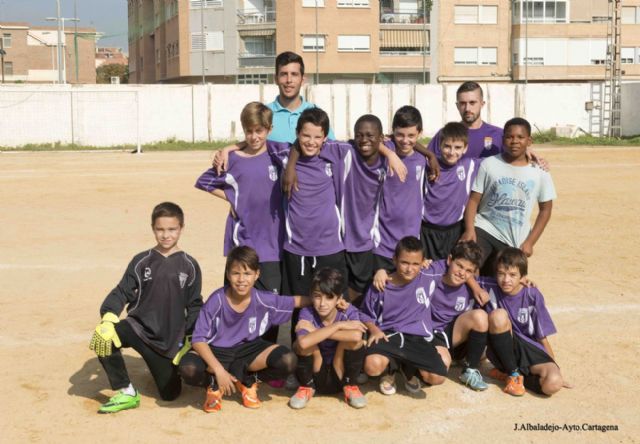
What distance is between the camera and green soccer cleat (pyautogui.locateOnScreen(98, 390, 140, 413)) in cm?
470

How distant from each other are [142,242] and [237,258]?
18.1 ft

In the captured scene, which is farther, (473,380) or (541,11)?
(541,11)

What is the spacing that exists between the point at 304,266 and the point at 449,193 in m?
1.24

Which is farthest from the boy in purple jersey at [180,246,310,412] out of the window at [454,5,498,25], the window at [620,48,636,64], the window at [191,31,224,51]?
the window at [620,48,636,64]

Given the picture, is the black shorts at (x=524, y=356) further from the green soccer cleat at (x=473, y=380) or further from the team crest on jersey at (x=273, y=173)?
the team crest on jersey at (x=273, y=173)

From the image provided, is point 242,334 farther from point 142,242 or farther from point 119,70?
point 119,70

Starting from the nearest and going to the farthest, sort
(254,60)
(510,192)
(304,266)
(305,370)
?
(305,370) → (304,266) → (510,192) → (254,60)

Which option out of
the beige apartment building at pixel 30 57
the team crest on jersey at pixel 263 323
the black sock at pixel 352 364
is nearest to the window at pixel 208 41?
the beige apartment building at pixel 30 57

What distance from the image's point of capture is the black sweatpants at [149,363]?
15.9 feet

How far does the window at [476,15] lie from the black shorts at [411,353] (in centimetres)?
4644

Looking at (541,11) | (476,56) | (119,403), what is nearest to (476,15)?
(476,56)

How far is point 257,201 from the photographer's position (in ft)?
17.7

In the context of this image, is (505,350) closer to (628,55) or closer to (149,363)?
(149,363)

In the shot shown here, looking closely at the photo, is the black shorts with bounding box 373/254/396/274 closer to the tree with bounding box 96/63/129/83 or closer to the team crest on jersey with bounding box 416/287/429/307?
the team crest on jersey with bounding box 416/287/429/307
